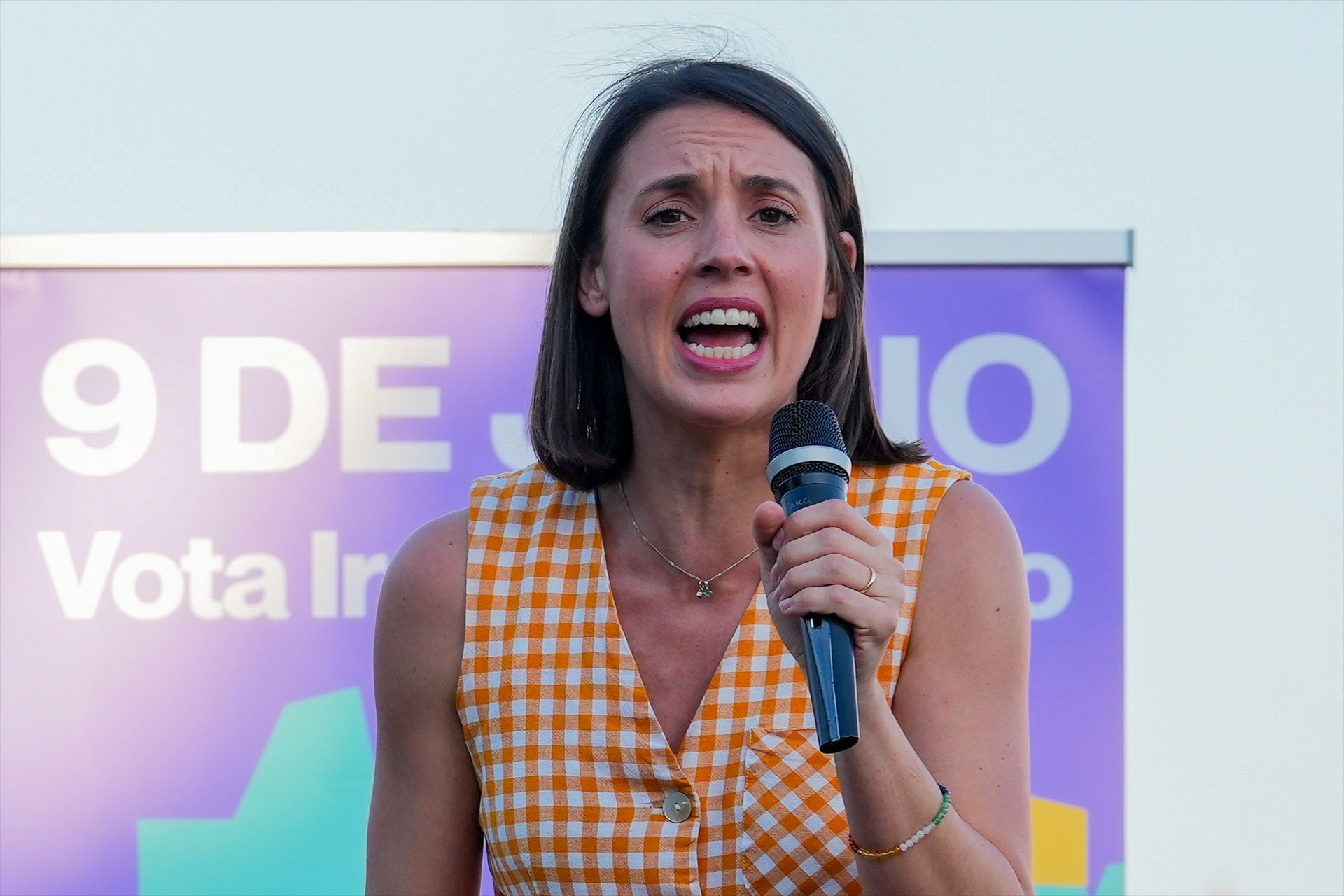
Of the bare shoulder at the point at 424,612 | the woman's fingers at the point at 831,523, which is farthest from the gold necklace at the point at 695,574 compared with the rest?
the woman's fingers at the point at 831,523

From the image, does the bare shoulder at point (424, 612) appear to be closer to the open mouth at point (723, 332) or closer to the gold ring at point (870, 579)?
the open mouth at point (723, 332)

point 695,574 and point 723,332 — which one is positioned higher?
point 723,332

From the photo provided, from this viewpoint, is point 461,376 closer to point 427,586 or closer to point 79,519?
point 79,519

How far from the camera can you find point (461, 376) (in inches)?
126

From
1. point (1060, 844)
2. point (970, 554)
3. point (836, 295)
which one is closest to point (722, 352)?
point (836, 295)

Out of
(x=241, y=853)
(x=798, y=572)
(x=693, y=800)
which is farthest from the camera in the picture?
(x=241, y=853)

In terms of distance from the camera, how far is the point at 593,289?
2.09 metres

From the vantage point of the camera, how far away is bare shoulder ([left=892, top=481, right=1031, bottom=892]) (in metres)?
1.71

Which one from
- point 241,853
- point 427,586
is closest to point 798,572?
point 427,586

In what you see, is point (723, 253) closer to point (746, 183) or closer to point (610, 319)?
point (746, 183)

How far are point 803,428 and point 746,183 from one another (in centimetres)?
48

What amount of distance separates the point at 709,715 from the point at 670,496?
0.34 meters

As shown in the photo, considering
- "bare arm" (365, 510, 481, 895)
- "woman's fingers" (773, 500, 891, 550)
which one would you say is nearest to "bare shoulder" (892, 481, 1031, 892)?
"woman's fingers" (773, 500, 891, 550)

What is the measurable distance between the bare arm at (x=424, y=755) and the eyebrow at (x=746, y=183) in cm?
63
